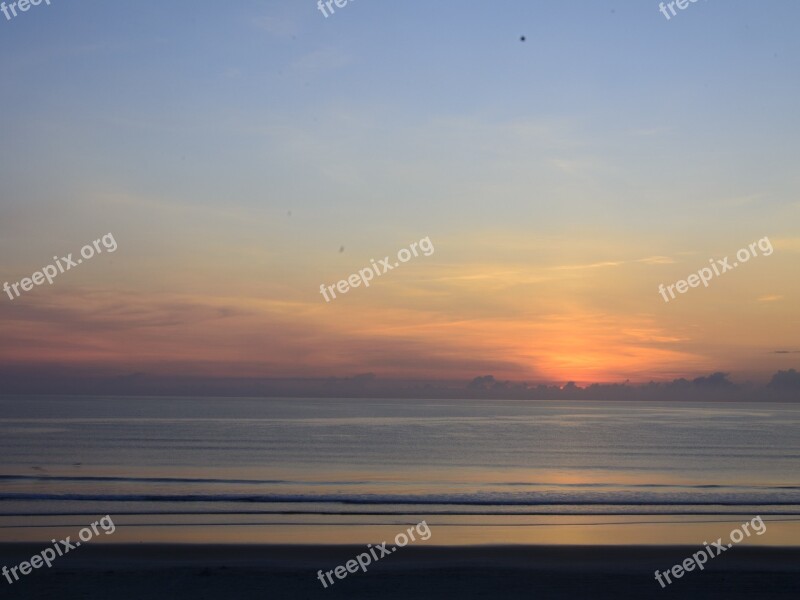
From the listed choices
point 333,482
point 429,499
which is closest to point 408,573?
point 429,499

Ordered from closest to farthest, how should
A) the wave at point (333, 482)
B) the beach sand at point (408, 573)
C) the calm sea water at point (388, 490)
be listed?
the beach sand at point (408, 573), the calm sea water at point (388, 490), the wave at point (333, 482)

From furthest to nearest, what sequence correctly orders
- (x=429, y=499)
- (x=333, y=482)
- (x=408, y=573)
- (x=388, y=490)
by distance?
(x=333, y=482), (x=388, y=490), (x=429, y=499), (x=408, y=573)

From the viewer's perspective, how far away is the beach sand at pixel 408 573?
50.6 feet

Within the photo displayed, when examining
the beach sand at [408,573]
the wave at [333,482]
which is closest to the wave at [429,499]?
the wave at [333,482]

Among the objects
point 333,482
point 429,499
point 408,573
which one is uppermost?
point 333,482

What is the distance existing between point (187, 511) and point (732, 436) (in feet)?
214

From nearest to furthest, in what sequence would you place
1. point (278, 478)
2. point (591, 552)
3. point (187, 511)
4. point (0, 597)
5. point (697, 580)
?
1. point (0, 597)
2. point (697, 580)
3. point (591, 552)
4. point (187, 511)
5. point (278, 478)

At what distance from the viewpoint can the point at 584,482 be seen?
36.0 metres

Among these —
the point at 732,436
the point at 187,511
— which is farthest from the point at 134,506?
the point at 732,436

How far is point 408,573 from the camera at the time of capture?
16.9 meters

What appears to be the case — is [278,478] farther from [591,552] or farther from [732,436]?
[732,436]

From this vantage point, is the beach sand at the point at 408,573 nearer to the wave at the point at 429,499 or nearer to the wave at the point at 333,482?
the wave at the point at 429,499

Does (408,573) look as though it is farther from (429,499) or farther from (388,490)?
(388,490)

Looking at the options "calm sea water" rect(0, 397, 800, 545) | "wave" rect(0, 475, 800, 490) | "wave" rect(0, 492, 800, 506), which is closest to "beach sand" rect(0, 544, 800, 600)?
"calm sea water" rect(0, 397, 800, 545)
